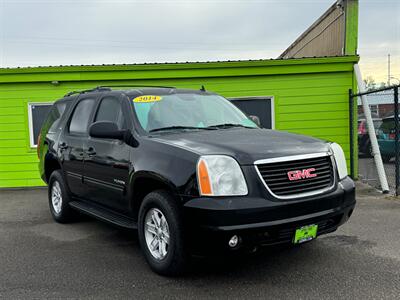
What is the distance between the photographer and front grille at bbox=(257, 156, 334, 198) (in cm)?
350

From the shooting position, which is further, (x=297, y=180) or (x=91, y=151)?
(x=91, y=151)

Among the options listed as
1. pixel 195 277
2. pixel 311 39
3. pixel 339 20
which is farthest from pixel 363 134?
pixel 195 277

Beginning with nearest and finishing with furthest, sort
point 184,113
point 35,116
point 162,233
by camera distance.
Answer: point 162,233
point 184,113
point 35,116

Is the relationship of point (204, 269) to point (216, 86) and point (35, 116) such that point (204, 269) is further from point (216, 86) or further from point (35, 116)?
point (35, 116)

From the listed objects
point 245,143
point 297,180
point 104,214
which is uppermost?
point 245,143

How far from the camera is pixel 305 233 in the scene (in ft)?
11.9

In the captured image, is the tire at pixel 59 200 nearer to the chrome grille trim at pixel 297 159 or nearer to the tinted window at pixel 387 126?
the chrome grille trim at pixel 297 159

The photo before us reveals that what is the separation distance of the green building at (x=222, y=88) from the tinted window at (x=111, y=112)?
447cm

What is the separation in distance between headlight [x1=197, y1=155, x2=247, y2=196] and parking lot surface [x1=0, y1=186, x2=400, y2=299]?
678 mm

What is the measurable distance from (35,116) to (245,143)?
7.58 meters

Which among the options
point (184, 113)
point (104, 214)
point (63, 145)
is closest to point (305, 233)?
point (184, 113)

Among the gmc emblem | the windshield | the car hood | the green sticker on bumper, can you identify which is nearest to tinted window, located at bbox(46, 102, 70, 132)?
the windshield

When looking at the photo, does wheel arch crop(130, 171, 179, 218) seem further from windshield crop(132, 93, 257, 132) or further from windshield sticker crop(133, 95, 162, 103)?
windshield sticker crop(133, 95, 162, 103)

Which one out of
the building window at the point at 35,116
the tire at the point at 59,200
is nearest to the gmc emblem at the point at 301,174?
the tire at the point at 59,200
